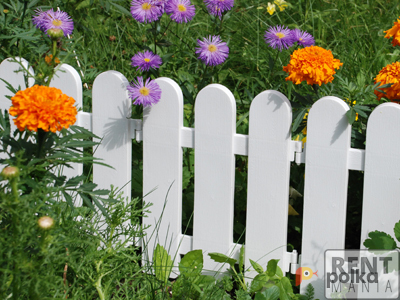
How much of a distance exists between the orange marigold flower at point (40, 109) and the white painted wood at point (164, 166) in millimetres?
695

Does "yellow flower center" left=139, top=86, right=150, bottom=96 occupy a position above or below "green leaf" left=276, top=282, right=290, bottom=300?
above

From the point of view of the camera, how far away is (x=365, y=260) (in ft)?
6.49

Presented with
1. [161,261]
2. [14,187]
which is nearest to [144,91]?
[161,261]

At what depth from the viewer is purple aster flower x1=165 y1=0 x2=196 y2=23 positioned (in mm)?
2105

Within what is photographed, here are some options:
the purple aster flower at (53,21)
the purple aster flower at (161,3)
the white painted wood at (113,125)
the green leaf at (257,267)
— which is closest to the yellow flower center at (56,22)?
the purple aster flower at (53,21)

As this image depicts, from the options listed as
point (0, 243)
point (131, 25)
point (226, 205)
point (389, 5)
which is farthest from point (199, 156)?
point (389, 5)

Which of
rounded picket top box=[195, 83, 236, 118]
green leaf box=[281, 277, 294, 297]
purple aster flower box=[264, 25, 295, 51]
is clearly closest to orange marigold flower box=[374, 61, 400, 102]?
purple aster flower box=[264, 25, 295, 51]

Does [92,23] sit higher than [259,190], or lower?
higher

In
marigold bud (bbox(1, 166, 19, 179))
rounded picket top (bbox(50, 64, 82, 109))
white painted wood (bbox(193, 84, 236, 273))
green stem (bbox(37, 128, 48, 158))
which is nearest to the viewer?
marigold bud (bbox(1, 166, 19, 179))

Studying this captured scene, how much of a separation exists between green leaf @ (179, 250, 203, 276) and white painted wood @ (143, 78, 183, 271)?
6 cm

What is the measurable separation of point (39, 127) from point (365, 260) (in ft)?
4.40

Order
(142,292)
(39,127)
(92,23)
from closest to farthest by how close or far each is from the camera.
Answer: (39,127) < (142,292) < (92,23)

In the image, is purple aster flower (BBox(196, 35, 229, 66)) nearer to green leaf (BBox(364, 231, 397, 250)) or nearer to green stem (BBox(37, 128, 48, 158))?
green stem (BBox(37, 128, 48, 158))

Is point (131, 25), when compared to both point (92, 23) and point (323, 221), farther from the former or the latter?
point (323, 221)
